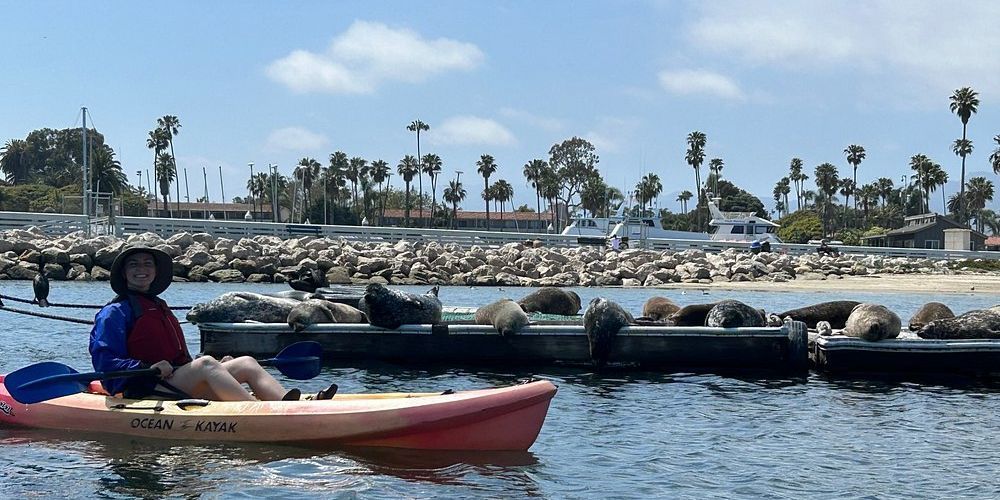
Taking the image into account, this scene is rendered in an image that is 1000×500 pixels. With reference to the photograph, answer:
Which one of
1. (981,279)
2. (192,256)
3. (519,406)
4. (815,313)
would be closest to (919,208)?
(981,279)

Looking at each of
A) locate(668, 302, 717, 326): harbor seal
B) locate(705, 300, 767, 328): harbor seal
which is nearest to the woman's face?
locate(705, 300, 767, 328): harbor seal

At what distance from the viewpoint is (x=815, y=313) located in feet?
58.9

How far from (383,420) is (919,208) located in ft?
353

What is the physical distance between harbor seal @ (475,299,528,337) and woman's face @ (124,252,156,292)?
6627mm

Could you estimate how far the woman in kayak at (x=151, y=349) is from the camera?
395 inches

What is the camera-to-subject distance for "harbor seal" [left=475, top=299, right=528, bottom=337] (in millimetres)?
15945

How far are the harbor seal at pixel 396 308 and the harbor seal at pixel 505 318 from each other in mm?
738

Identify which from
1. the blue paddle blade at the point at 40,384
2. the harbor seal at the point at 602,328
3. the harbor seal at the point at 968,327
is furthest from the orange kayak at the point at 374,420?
the harbor seal at the point at 968,327

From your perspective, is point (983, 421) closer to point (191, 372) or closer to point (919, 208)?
point (191, 372)

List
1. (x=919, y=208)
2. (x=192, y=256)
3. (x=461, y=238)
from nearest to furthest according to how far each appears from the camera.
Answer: (x=192, y=256) → (x=461, y=238) → (x=919, y=208)

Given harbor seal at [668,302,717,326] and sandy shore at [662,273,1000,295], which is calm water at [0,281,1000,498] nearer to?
harbor seal at [668,302,717,326]

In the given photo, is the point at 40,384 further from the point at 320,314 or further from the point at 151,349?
the point at 320,314

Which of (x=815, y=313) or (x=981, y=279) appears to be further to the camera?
(x=981, y=279)

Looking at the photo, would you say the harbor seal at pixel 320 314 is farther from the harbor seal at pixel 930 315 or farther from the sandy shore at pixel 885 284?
the sandy shore at pixel 885 284
